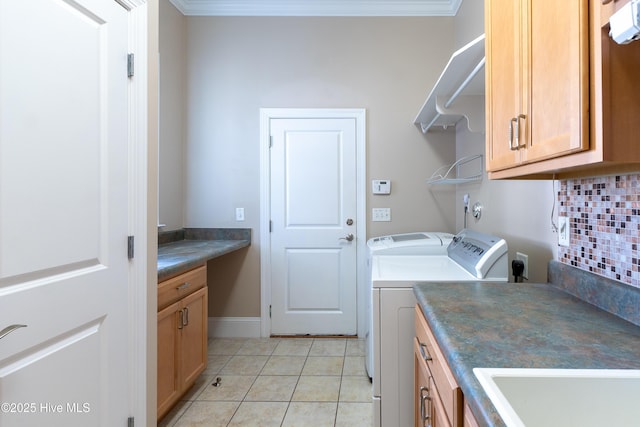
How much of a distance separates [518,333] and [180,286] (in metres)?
1.59

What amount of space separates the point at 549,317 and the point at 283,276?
2.16 meters

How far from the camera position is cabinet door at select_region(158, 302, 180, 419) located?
159 centimetres

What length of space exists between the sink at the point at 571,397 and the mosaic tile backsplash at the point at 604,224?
463 millimetres

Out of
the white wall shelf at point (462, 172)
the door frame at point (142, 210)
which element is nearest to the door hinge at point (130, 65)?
the door frame at point (142, 210)

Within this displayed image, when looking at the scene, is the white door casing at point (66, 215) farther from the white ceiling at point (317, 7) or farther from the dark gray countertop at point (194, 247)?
the white ceiling at point (317, 7)

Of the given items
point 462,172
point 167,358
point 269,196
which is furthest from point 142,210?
point 462,172

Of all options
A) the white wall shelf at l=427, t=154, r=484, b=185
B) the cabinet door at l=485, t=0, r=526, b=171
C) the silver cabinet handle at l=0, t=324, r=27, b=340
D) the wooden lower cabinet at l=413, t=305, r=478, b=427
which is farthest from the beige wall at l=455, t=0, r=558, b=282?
the silver cabinet handle at l=0, t=324, r=27, b=340

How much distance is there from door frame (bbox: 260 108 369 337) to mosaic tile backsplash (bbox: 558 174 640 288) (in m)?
1.62

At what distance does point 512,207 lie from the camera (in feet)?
5.67

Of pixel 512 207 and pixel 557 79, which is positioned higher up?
pixel 557 79

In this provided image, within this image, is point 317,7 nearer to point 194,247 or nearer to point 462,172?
point 462,172

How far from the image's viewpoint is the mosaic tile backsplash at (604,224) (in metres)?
0.94

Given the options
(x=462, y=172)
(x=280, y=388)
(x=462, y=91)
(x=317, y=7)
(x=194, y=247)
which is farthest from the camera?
(x=317, y=7)

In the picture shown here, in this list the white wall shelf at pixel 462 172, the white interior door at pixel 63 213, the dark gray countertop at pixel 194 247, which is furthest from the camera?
the white wall shelf at pixel 462 172
